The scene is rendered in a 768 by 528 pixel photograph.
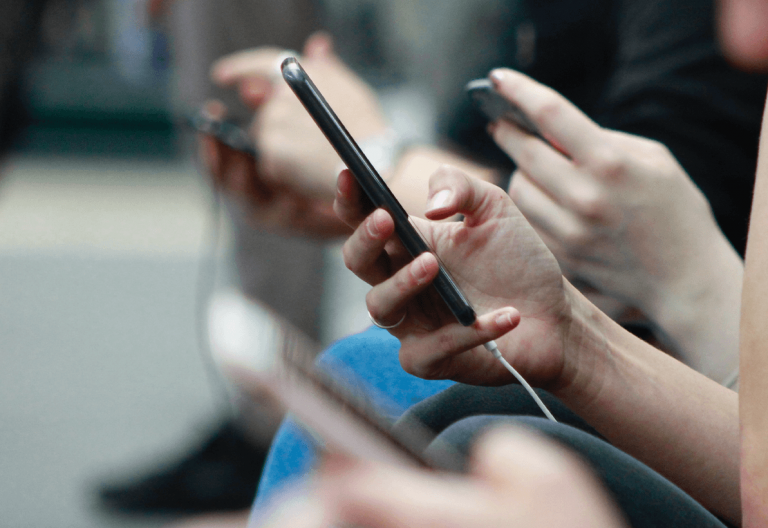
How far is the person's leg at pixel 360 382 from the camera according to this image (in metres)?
0.31

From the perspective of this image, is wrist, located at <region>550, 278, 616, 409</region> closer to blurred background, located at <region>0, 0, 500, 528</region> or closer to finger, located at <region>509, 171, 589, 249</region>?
finger, located at <region>509, 171, 589, 249</region>

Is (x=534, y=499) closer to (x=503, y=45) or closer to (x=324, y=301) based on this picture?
(x=503, y=45)

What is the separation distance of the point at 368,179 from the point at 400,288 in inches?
1.6

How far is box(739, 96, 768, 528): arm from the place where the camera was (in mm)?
209

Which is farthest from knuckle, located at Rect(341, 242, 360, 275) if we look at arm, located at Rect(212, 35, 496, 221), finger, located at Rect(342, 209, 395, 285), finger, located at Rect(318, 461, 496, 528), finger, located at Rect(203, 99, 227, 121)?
finger, located at Rect(203, 99, 227, 121)

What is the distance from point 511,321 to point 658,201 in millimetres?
152

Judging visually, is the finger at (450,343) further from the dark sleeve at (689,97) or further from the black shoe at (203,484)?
the black shoe at (203,484)

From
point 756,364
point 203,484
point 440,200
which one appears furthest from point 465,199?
point 203,484

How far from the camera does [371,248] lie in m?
0.24

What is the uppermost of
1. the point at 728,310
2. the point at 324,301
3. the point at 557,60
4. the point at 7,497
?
the point at 557,60

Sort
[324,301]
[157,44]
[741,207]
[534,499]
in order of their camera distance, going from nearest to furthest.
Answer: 1. [534,499]
2. [741,207]
3. [324,301]
4. [157,44]

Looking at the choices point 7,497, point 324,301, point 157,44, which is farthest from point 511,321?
point 157,44

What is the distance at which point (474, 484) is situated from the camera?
168 millimetres

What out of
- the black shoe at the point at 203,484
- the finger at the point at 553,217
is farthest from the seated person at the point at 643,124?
the black shoe at the point at 203,484
